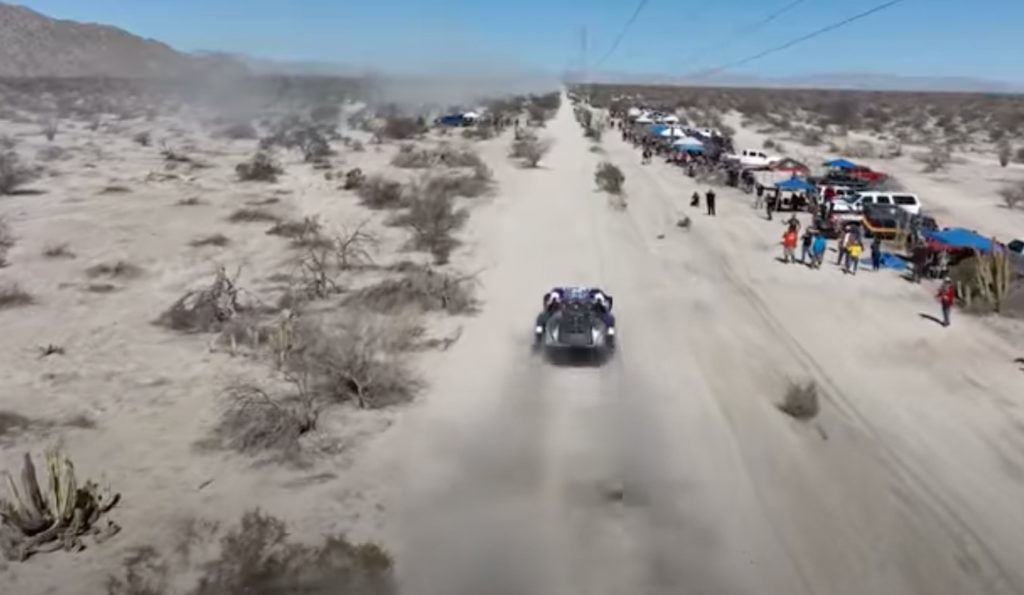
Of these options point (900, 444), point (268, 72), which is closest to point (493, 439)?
point (900, 444)

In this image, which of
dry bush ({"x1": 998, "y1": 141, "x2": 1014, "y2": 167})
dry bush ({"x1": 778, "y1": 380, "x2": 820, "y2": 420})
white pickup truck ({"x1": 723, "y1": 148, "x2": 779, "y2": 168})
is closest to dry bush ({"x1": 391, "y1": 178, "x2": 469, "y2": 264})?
dry bush ({"x1": 778, "y1": 380, "x2": 820, "y2": 420})

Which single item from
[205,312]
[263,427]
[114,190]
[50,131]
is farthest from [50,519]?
[50,131]

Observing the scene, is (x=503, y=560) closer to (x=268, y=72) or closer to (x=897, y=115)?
(x=268, y=72)

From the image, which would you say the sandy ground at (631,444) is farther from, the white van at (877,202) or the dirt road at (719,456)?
the white van at (877,202)

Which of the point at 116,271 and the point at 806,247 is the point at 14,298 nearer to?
the point at 116,271

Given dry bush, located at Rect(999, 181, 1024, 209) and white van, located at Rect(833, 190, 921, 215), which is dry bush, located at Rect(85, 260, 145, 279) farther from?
dry bush, located at Rect(999, 181, 1024, 209)
